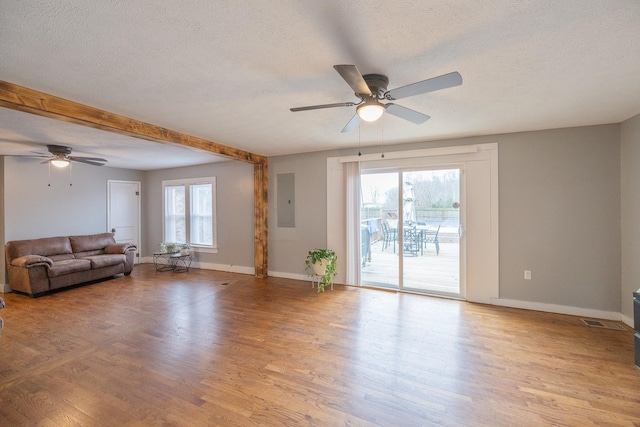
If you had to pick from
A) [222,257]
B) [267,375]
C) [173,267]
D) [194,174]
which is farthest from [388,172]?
[173,267]

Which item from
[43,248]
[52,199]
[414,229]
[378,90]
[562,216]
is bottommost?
[43,248]

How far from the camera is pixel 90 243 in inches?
219

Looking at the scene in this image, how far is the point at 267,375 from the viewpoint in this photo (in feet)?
7.36

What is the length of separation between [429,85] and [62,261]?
636 centimetres

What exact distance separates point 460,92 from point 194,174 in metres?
5.75

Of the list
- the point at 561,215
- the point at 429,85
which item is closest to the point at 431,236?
the point at 561,215

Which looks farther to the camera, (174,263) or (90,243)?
(174,263)

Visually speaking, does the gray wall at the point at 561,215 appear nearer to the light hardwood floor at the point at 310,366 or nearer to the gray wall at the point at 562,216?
the gray wall at the point at 562,216

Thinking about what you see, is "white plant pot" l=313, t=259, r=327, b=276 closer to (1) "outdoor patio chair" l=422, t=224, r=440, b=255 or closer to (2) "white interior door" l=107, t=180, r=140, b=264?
(1) "outdoor patio chair" l=422, t=224, r=440, b=255

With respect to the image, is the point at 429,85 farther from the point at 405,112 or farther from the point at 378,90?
the point at 405,112

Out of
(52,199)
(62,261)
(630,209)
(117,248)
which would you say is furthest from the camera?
(117,248)

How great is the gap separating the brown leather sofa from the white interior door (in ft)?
1.87

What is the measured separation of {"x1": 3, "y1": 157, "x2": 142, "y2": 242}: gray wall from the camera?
189 inches

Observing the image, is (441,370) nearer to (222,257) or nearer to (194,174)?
(222,257)
